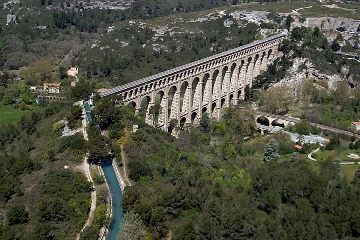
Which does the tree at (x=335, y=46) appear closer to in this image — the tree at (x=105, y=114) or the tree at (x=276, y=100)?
the tree at (x=276, y=100)

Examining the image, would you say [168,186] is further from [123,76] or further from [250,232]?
[123,76]

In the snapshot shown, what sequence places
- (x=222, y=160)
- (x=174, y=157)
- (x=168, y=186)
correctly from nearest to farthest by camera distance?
(x=168, y=186) < (x=174, y=157) < (x=222, y=160)

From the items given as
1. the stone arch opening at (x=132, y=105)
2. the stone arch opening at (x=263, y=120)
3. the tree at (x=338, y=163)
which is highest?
the stone arch opening at (x=132, y=105)

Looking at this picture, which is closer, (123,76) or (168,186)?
(168,186)

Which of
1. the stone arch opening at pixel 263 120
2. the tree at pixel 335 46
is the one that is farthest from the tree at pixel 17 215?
the tree at pixel 335 46

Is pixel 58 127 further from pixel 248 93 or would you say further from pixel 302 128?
pixel 248 93

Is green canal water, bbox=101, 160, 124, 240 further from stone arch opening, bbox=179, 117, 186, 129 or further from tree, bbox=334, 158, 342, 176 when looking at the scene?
stone arch opening, bbox=179, 117, 186, 129

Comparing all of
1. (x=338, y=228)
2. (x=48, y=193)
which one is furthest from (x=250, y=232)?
(x=48, y=193)
